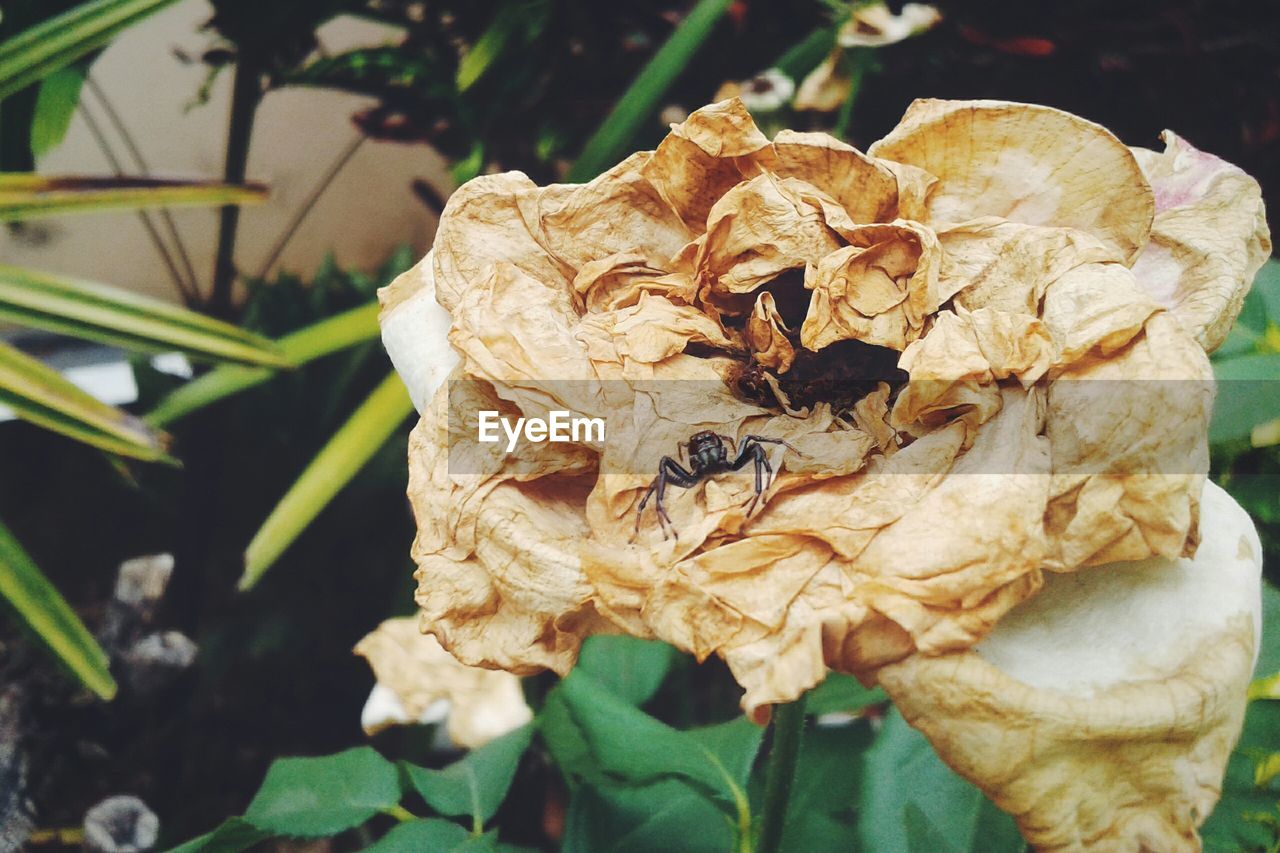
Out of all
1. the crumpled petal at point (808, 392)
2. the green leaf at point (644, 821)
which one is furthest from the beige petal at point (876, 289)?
the green leaf at point (644, 821)

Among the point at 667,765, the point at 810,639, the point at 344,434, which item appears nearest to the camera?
the point at 810,639

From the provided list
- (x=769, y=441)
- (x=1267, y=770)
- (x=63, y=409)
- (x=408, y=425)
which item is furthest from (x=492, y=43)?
(x=1267, y=770)

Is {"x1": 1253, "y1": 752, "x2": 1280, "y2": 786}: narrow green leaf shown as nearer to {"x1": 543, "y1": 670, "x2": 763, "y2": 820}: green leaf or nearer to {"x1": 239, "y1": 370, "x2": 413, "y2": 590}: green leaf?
{"x1": 543, "y1": 670, "x2": 763, "y2": 820}: green leaf

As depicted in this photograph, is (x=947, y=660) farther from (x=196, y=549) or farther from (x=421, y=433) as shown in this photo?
(x=196, y=549)

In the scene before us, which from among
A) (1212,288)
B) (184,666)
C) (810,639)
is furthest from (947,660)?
(184,666)

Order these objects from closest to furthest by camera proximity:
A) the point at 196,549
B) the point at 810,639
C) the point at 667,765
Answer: the point at 810,639, the point at 667,765, the point at 196,549

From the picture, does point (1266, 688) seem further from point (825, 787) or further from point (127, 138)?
point (127, 138)

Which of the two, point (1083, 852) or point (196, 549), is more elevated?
point (1083, 852)

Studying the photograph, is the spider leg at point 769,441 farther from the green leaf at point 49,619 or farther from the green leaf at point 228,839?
the green leaf at point 49,619
